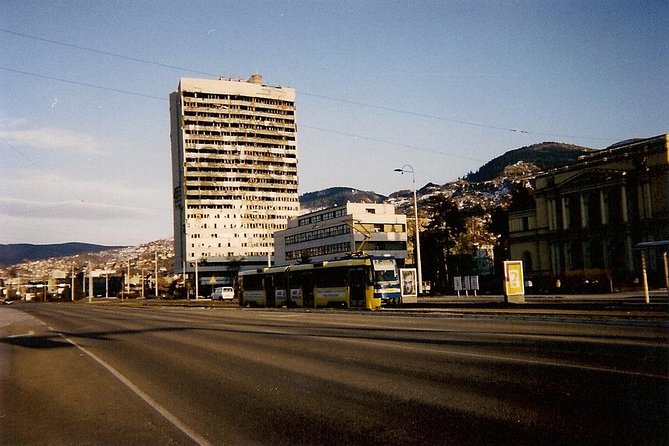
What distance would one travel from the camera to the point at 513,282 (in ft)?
→ 110

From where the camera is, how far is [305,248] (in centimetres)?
11588

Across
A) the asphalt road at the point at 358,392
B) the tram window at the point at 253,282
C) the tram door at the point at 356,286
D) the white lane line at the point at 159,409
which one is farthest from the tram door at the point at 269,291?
the white lane line at the point at 159,409

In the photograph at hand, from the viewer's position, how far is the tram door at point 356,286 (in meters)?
34.7

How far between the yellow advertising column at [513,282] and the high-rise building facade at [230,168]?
122915 mm

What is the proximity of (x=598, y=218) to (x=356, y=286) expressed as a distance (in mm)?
46308

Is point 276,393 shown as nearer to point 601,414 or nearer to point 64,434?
point 64,434

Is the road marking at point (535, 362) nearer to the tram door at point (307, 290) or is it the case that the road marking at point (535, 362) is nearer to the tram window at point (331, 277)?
the tram window at point (331, 277)

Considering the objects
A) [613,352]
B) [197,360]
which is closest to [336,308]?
[197,360]

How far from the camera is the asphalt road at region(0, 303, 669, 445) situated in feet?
20.9

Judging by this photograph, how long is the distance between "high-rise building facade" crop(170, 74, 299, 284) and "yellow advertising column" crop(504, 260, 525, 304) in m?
123

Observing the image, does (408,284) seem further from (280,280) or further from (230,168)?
(230,168)

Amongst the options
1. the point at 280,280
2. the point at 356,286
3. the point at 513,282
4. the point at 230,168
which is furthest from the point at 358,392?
the point at 230,168

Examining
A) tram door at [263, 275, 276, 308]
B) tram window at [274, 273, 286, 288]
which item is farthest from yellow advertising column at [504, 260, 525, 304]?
tram door at [263, 275, 276, 308]

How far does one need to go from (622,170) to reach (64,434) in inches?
2709
